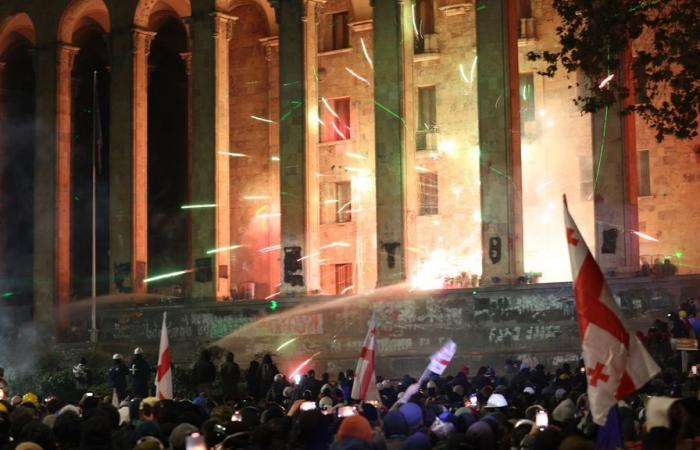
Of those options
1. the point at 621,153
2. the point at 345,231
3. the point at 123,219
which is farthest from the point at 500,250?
the point at 123,219

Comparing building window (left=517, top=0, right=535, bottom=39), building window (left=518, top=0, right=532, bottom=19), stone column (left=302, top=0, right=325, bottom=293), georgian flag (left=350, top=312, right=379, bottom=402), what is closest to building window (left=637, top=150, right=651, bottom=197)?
building window (left=517, top=0, right=535, bottom=39)

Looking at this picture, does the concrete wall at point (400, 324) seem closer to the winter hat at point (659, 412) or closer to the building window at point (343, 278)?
the building window at point (343, 278)

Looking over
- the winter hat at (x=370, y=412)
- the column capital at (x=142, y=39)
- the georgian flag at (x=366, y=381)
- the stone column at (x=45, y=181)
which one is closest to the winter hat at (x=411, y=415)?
the winter hat at (x=370, y=412)

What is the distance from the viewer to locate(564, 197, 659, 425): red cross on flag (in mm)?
10781

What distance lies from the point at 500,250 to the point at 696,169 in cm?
760

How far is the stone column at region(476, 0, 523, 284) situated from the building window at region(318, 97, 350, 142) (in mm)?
9327

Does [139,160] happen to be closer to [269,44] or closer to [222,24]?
[222,24]

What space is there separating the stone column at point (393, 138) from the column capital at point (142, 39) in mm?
9993

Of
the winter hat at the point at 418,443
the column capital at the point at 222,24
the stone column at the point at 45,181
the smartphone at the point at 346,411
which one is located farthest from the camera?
the stone column at the point at 45,181

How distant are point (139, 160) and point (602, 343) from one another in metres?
33.6

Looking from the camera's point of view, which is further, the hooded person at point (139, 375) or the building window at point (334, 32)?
→ the building window at point (334, 32)

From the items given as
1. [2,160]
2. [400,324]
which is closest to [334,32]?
[400,324]

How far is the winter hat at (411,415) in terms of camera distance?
14.5 metres

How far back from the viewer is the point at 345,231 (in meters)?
43.2
